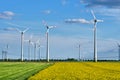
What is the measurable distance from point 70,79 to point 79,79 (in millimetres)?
829

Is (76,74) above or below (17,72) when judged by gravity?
above

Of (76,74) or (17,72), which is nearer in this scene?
(76,74)

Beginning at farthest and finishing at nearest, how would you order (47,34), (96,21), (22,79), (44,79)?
(47,34) < (96,21) < (22,79) < (44,79)

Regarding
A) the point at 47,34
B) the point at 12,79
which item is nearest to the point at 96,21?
the point at 47,34

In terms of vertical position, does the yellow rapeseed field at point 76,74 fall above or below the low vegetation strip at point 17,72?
above

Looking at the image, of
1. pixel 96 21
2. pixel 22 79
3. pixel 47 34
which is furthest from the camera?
pixel 47 34

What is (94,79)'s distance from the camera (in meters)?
40.7

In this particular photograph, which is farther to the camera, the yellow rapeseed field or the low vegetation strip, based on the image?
the low vegetation strip

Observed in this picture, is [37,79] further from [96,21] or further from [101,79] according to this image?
[96,21]

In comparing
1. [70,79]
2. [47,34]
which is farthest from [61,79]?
[47,34]

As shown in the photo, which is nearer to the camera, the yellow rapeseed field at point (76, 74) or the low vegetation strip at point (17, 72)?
the yellow rapeseed field at point (76, 74)

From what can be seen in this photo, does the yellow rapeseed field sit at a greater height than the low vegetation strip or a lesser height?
greater

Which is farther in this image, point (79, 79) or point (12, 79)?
point (12, 79)

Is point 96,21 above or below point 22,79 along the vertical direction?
above
